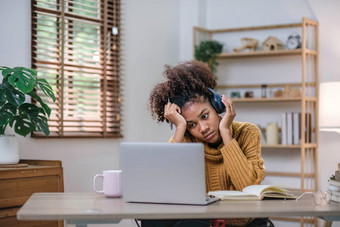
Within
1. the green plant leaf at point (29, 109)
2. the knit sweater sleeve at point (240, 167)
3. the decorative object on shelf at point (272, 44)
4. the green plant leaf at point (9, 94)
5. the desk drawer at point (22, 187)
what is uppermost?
the decorative object on shelf at point (272, 44)

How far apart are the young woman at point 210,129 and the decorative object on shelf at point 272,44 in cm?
216

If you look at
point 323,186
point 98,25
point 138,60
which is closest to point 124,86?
point 138,60

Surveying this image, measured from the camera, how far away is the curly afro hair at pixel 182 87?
2.36m

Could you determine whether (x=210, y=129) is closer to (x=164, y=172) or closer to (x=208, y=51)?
(x=164, y=172)

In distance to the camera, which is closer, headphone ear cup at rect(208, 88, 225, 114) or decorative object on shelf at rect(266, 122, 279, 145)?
headphone ear cup at rect(208, 88, 225, 114)

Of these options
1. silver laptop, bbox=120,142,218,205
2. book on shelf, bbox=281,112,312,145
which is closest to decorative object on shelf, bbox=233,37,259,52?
book on shelf, bbox=281,112,312,145

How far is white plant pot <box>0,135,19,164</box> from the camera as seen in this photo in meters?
2.93

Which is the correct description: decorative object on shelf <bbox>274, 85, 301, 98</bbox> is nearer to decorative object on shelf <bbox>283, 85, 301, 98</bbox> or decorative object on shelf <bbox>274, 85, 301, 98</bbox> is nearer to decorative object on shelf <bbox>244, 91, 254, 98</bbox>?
decorative object on shelf <bbox>283, 85, 301, 98</bbox>

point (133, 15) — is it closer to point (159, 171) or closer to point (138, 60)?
point (138, 60)

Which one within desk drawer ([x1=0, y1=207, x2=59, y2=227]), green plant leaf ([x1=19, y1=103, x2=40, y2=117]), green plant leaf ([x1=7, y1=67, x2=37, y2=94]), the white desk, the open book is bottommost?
desk drawer ([x1=0, y1=207, x2=59, y2=227])

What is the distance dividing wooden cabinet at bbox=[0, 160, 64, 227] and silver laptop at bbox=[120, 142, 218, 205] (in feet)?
4.25

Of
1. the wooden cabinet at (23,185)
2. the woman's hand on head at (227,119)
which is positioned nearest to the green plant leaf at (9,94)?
the wooden cabinet at (23,185)

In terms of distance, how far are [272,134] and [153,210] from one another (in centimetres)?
293

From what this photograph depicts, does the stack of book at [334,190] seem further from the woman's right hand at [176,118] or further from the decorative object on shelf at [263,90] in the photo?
the decorative object on shelf at [263,90]
